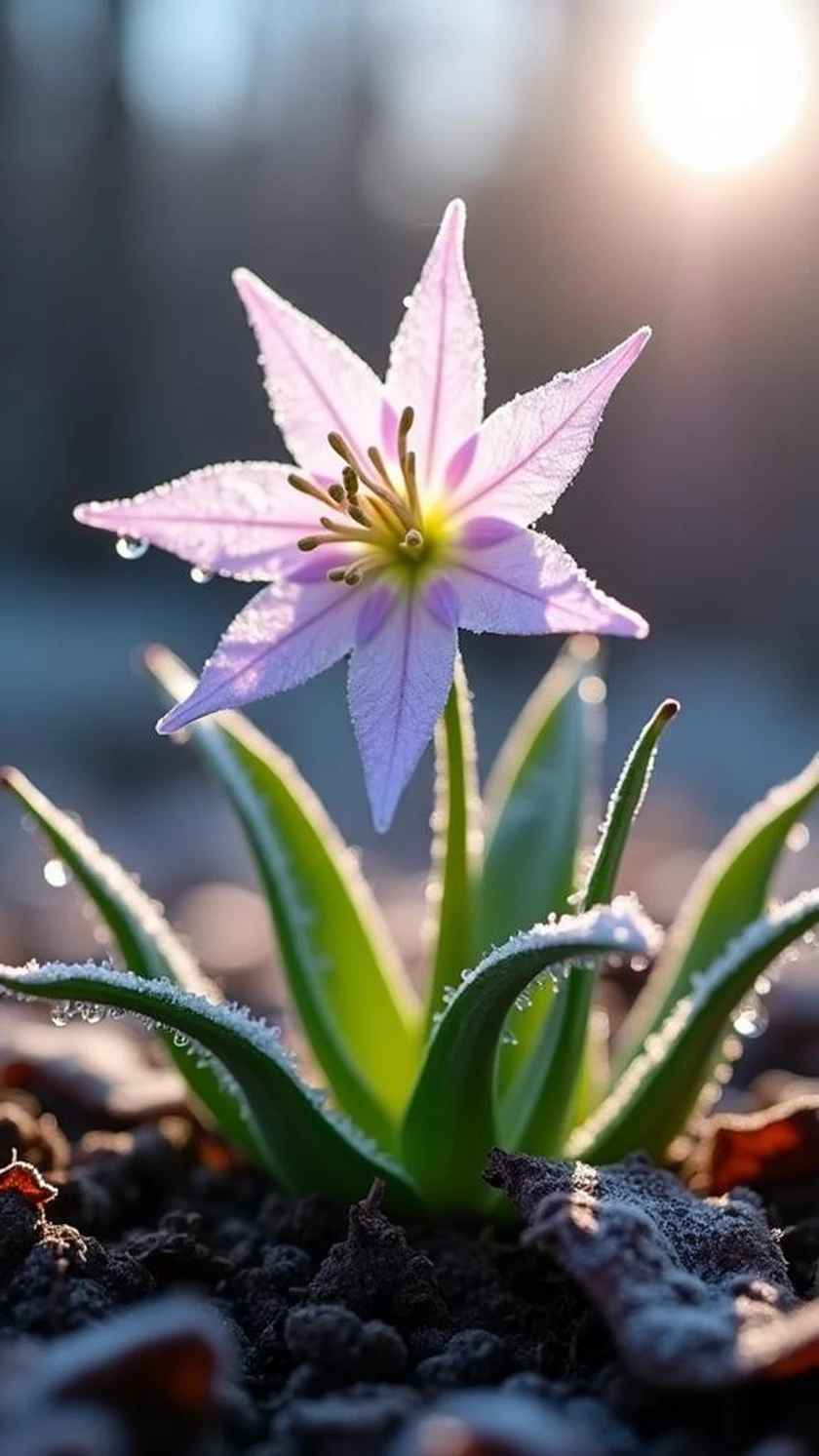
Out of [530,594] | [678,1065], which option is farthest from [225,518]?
[678,1065]

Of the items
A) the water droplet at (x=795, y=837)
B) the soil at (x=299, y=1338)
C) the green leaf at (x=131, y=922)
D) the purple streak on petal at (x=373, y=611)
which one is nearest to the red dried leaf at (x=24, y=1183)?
the soil at (x=299, y=1338)

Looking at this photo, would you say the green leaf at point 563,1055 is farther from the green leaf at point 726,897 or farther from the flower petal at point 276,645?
the flower petal at point 276,645

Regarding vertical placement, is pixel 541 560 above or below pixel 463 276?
below

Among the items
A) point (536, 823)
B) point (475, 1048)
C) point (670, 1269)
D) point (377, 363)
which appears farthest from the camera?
point (377, 363)

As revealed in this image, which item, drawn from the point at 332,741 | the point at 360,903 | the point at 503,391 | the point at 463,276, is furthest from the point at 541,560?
the point at 503,391

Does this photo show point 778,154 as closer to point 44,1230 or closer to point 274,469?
point 274,469

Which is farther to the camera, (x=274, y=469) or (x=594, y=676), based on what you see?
(x=594, y=676)

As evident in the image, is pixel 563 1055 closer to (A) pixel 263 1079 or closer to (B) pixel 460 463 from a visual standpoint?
(A) pixel 263 1079
